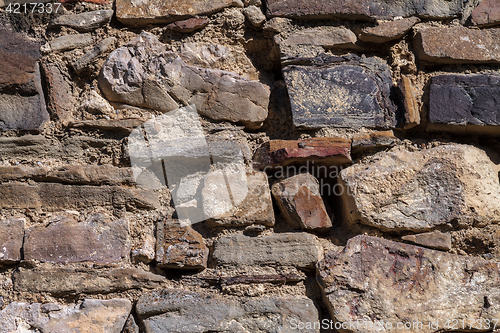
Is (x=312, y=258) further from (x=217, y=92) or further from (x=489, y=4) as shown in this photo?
(x=489, y=4)

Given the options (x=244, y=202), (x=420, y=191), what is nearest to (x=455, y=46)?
(x=420, y=191)

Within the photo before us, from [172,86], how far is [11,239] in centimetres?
66

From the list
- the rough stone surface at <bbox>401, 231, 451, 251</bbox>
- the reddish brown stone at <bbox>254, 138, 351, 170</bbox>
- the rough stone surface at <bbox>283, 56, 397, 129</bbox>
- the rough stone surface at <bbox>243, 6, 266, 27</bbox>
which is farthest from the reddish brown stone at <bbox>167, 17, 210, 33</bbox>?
the rough stone surface at <bbox>401, 231, 451, 251</bbox>

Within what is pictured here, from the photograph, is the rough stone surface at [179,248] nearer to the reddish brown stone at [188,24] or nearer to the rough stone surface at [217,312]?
the rough stone surface at [217,312]

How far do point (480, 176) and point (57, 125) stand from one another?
4.44 ft

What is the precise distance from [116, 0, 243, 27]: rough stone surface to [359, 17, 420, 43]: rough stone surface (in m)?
0.46

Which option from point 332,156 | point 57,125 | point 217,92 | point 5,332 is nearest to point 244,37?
point 217,92

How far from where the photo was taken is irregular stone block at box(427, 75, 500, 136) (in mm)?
1387

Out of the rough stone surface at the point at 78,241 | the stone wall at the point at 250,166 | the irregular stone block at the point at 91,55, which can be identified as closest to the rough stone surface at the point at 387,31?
the stone wall at the point at 250,166

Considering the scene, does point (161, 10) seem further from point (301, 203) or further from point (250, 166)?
point (301, 203)

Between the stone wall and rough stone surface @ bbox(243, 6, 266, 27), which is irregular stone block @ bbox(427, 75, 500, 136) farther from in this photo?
rough stone surface @ bbox(243, 6, 266, 27)

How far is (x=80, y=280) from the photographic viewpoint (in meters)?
1.25

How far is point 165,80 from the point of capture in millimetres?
1404

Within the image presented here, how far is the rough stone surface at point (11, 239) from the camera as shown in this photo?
1264mm
